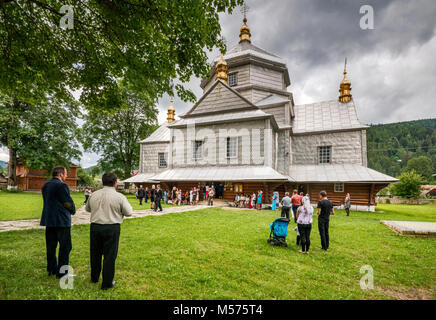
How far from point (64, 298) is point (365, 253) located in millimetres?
7773

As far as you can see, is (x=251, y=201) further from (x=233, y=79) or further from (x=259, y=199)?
(x=233, y=79)

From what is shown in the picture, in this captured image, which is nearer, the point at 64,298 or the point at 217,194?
the point at 64,298

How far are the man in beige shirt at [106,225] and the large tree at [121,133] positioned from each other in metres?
32.6

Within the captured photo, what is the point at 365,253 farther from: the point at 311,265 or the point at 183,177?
the point at 183,177

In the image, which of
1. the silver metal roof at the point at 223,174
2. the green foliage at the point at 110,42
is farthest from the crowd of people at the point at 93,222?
the silver metal roof at the point at 223,174

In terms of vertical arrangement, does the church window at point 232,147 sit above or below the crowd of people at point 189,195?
above

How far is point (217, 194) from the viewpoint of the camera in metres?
21.4

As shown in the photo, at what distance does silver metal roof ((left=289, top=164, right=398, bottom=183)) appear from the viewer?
717 inches

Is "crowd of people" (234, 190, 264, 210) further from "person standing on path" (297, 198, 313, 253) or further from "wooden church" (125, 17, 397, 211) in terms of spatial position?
"person standing on path" (297, 198, 313, 253)

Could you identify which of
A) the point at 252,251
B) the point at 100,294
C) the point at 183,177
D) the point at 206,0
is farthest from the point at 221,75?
the point at 100,294

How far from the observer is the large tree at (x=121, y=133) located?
111 feet

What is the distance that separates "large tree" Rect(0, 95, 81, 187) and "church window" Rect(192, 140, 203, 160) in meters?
16.4

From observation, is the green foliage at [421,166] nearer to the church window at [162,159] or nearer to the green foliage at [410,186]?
the green foliage at [410,186]

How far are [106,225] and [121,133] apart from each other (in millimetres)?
34487
